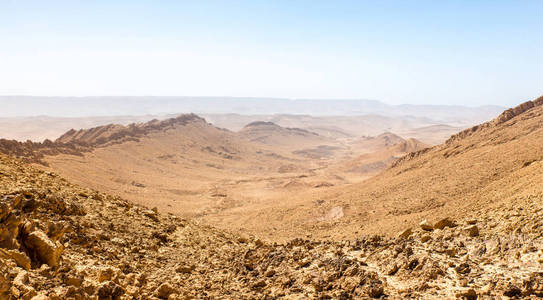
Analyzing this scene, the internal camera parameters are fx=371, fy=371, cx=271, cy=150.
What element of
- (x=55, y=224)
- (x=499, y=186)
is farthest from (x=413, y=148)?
(x=55, y=224)

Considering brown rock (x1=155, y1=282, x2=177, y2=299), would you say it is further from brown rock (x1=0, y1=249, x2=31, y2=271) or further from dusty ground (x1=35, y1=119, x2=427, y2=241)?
dusty ground (x1=35, y1=119, x2=427, y2=241)

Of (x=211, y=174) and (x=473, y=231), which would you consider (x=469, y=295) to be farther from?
(x=211, y=174)

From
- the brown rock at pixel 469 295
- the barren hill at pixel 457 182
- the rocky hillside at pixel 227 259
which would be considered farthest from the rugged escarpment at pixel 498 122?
the brown rock at pixel 469 295

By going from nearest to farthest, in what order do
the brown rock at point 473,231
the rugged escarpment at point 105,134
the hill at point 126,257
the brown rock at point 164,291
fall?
1. the hill at point 126,257
2. the brown rock at point 164,291
3. the brown rock at point 473,231
4. the rugged escarpment at point 105,134

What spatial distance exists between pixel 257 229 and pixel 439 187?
965cm

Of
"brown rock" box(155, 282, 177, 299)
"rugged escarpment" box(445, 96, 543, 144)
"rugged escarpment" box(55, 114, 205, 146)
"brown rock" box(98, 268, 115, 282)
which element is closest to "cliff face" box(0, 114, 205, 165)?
"rugged escarpment" box(55, 114, 205, 146)

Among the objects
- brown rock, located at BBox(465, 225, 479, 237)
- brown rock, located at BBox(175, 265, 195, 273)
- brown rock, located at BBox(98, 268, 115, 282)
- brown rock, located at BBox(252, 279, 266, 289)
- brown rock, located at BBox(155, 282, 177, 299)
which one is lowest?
brown rock, located at BBox(175, 265, 195, 273)

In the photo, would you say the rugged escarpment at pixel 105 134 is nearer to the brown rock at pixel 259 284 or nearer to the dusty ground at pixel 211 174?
the dusty ground at pixel 211 174

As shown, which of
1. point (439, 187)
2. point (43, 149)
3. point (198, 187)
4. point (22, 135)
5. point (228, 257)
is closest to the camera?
point (228, 257)

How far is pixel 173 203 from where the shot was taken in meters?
30.7

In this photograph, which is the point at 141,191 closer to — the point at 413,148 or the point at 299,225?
the point at 299,225

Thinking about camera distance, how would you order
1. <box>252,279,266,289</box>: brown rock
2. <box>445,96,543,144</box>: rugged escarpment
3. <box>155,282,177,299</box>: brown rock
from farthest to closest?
<box>445,96,543,144</box>: rugged escarpment, <box>252,279,266,289</box>: brown rock, <box>155,282,177,299</box>: brown rock

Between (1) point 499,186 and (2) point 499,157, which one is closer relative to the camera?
(1) point 499,186

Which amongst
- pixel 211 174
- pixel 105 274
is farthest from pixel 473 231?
pixel 211 174
